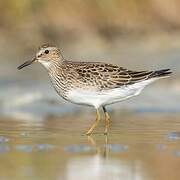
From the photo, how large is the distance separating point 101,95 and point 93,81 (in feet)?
0.76

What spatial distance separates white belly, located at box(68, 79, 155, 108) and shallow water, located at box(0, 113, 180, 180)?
0.43 meters

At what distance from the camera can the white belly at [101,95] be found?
13695 millimetres

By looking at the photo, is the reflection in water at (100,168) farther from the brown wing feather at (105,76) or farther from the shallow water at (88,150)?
the brown wing feather at (105,76)

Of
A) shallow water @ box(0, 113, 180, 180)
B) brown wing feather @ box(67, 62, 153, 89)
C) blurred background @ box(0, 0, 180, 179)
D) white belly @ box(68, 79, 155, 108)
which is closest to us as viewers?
shallow water @ box(0, 113, 180, 180)

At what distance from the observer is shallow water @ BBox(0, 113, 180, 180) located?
33.3 feet

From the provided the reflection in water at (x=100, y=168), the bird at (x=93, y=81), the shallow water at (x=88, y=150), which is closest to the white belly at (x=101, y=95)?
the bird at (x=93, y=81)

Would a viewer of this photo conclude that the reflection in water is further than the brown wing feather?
No

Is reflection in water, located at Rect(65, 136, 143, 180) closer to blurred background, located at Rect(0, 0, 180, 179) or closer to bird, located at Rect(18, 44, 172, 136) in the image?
blurred background, located at Rect(0, 0, 180, 179)

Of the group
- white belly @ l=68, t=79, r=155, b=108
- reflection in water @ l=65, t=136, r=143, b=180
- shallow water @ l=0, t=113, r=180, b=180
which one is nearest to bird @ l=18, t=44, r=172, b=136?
white belly @ l=68, t=79, r=155, b=108

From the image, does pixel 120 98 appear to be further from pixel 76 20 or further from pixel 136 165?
pixel 76 20

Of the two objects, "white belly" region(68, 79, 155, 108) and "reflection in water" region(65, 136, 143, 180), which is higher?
"white belly" region(68, 79, 155, 108)

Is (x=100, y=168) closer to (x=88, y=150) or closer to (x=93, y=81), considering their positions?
(x=88, y=150)

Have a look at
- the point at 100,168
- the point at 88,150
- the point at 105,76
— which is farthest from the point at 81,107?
the point at 100,168

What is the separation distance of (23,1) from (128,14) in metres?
2.37
